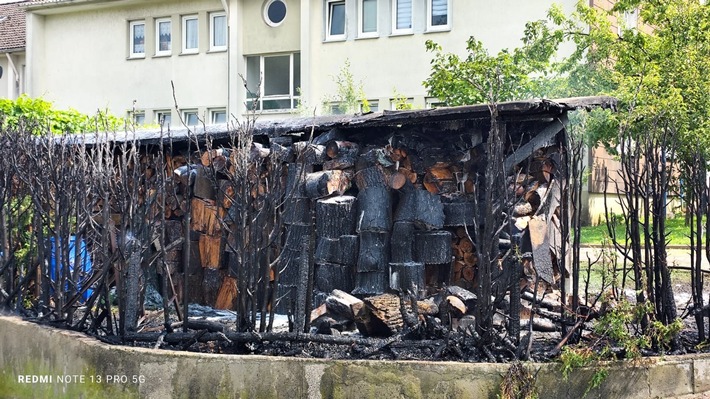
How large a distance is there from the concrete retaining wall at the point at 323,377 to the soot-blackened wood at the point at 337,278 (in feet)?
10.3

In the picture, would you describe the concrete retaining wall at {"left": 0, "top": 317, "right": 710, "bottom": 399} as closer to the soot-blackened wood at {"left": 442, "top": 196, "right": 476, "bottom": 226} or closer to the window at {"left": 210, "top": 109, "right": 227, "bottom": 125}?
the soot-blackened wood at {"left": 442, "top": 196, "right": 476, "bottom": 226}

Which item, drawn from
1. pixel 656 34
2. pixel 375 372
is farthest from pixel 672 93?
pixel 375 372

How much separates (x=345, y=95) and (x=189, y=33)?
23.8 ft

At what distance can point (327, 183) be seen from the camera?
31.4ft

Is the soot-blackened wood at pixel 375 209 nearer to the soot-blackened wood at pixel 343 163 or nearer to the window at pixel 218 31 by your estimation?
the soot-blackened wood at pixel 343 163

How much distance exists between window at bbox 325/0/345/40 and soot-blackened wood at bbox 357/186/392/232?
64.6 feet

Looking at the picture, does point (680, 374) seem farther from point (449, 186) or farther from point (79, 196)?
point (79, 196)

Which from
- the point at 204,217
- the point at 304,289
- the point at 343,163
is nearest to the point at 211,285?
the point at 204,217

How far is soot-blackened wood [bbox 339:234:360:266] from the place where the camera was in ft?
31.5

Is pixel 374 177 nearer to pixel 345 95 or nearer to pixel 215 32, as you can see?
pixel 345 95

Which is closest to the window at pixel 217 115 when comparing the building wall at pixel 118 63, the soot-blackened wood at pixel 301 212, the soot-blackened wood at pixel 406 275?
the building wall at pixel 118 63

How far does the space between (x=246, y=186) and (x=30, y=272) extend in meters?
2.82

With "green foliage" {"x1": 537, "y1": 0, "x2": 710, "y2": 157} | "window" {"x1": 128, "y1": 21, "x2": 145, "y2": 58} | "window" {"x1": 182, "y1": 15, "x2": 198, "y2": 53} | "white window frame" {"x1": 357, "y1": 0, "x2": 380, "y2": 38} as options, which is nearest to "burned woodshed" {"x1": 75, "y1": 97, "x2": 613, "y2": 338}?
"green foliage" {"x1": 537, "y1": 0, "x2": 710, "y2": 157}

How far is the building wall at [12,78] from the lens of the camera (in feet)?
117
